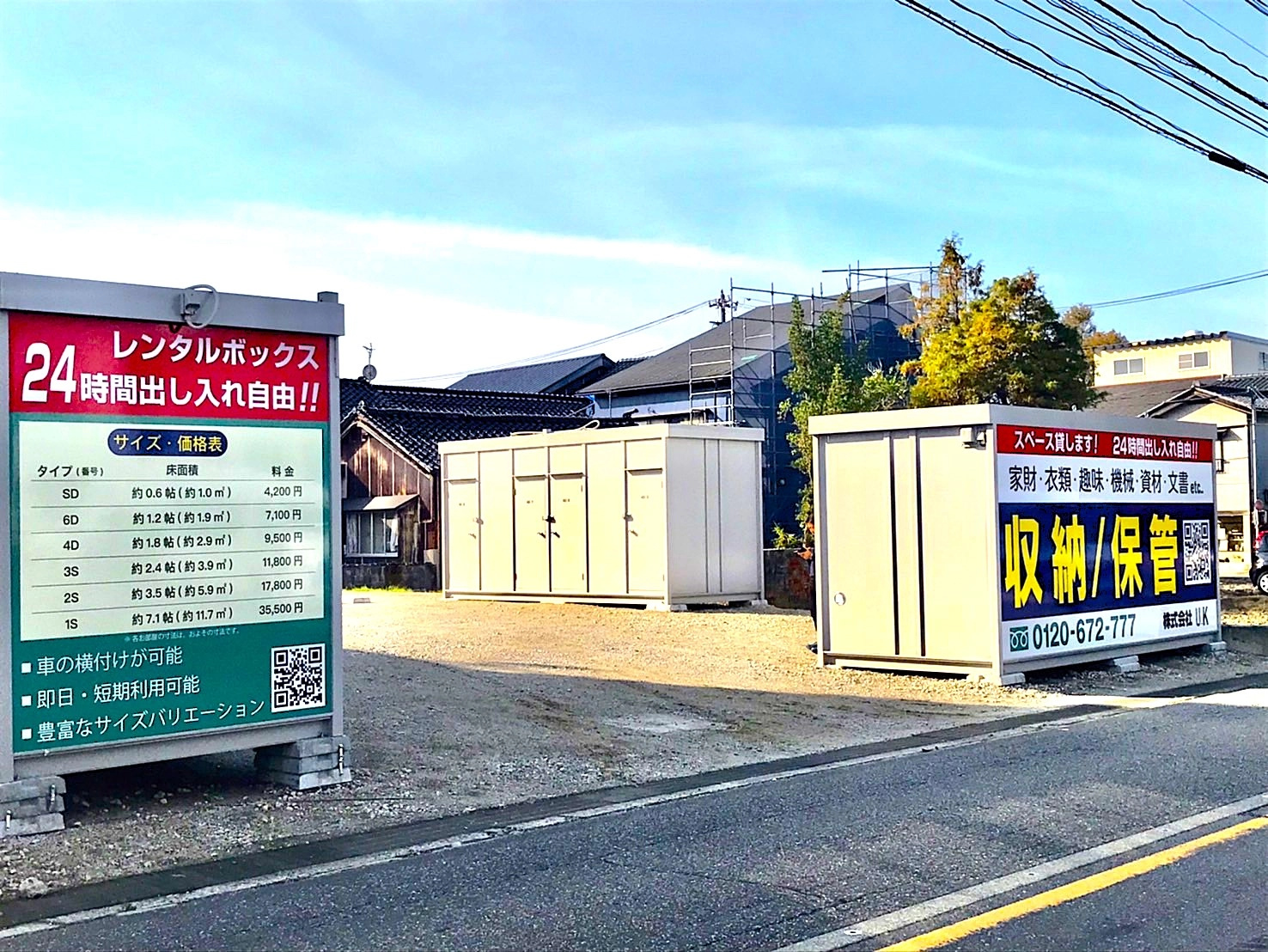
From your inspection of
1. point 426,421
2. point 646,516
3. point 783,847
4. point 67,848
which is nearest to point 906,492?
point 646,516

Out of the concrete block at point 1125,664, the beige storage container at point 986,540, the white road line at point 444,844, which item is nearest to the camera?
the white road line at point 444,844

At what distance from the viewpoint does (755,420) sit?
40.5m

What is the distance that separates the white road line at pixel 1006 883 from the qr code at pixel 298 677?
4.23 meters

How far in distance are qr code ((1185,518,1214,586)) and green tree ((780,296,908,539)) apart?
540 inches

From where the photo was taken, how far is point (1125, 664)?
15688 millimetres

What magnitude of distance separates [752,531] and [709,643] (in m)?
5.17

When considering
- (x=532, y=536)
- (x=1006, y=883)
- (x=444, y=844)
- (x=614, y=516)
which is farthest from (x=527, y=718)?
(x=532, y=536)

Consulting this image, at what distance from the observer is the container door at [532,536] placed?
73.5 ft

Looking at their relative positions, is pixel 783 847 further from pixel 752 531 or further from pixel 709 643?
pixel 752 531

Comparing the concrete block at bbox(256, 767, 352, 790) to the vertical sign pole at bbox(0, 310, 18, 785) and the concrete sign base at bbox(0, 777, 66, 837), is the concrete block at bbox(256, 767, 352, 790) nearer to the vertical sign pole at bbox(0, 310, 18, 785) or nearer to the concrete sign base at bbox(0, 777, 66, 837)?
the concrete sign base at bbox(0, 777, 66, 837)

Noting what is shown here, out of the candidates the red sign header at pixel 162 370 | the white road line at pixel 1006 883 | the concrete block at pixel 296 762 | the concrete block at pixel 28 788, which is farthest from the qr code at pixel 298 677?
the white road line at pixel 1006 883

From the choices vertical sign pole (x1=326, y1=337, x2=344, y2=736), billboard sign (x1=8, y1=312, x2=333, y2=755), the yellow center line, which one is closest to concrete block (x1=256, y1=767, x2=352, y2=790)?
vertical sign pole (x1=326, y1=337, x2=344, y2=736)

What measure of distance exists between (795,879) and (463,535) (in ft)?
58.0

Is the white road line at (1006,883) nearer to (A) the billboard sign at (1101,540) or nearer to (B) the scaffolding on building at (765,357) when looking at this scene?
(A) the billboard sign at (1101,540)
